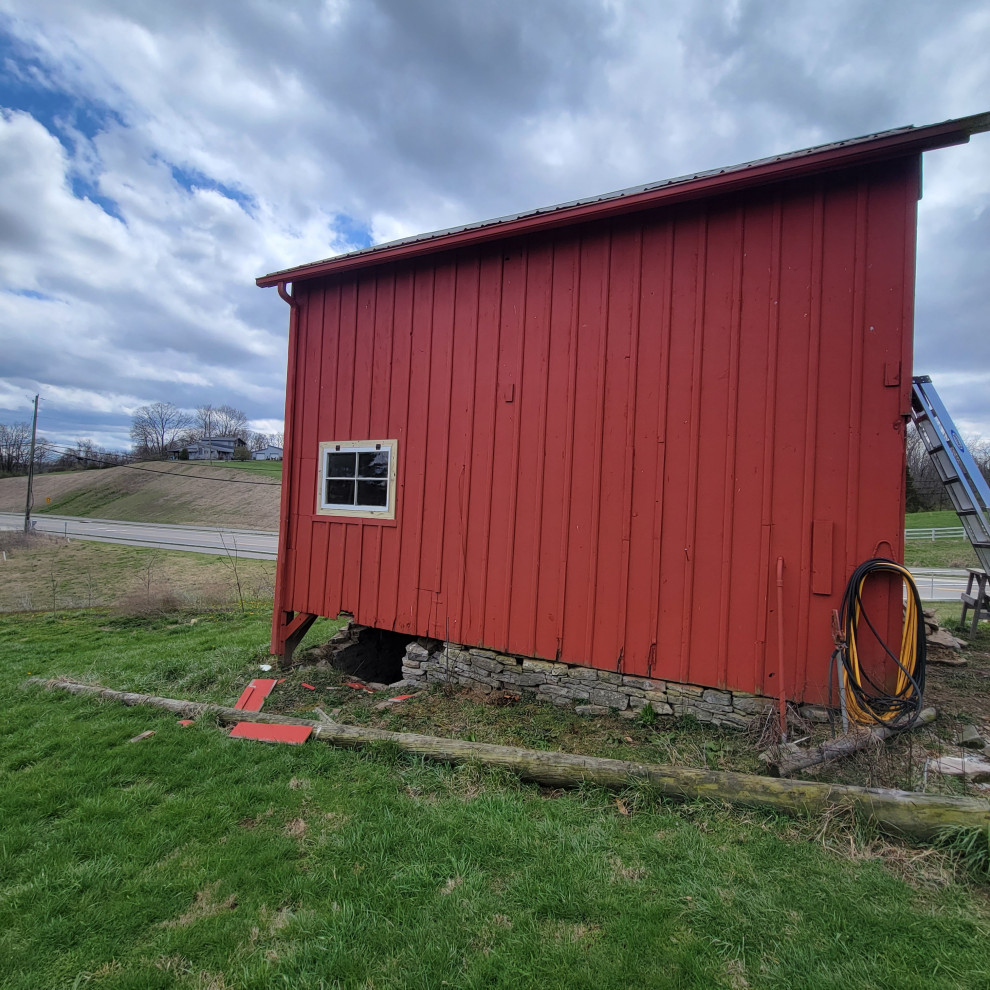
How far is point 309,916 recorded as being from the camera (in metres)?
2.07

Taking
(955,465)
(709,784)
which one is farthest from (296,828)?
(955,465)

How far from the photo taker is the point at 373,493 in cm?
552

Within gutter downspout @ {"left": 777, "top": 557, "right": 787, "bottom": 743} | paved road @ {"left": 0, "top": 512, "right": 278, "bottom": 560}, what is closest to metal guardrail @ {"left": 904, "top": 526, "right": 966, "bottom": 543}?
gutter downspout @ {"left": 777, "top": 557, "right": 787, "bottom": 743}

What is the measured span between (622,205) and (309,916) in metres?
4.93

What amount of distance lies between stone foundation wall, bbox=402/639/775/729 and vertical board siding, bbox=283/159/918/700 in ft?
0.46

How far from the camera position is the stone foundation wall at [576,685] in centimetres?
382

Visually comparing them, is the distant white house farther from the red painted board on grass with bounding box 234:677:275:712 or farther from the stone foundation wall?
the stone foundation wall

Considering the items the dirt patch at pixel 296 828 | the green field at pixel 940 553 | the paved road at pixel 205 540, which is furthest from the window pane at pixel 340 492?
the green field at pixel 940 553

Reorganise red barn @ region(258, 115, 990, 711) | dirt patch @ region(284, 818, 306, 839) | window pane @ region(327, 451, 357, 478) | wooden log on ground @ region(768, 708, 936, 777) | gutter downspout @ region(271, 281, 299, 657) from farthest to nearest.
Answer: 1. gutter downspout @ region(271, 281, 299, 657)
2. window pane @ region(327, 451, 357, 478)
3. red barn @ region(258, 115, 990, 711)
4. wooden log on ground @ region(768, 708, 936, 777)
5. dirt patch @ region(284, 818, 306, 839)

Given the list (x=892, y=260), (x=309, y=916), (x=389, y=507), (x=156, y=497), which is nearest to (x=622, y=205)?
(x=892, y=260)

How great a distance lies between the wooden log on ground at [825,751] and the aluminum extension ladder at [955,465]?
1909mm

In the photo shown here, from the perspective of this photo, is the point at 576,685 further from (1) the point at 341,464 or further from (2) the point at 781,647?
(1) the point at 341,464

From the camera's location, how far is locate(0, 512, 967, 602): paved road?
44.1ft

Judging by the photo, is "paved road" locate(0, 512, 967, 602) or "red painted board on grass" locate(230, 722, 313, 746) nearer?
"red painted board on grass" locate(230, 722, 313, 746)
